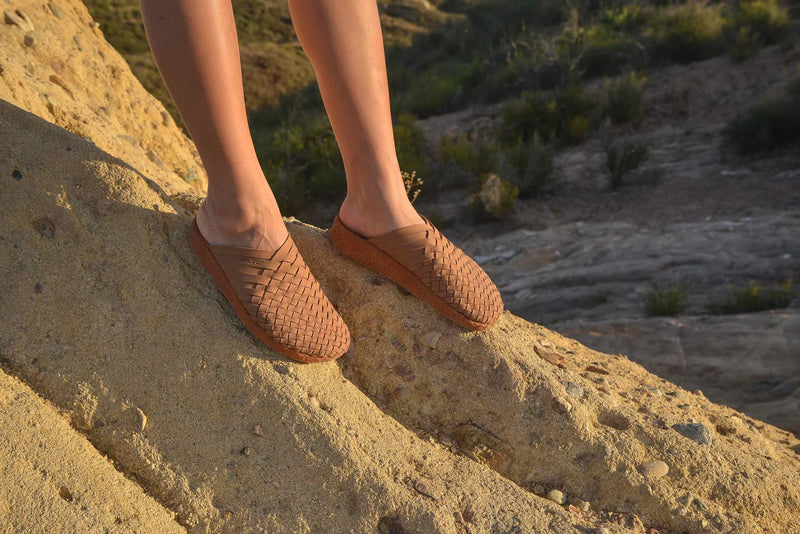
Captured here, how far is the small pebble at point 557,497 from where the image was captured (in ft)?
4.60

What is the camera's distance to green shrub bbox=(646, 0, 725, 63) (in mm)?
9852

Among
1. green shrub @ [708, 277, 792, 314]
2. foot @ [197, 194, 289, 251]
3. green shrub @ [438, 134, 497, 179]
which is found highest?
foot @ [197, 194, 289, 251]

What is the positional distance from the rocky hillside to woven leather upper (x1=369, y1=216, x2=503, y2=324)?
2.9 inches

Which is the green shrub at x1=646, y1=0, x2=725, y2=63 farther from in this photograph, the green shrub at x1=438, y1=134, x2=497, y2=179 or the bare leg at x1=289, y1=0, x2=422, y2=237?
the bare leg at x1=289, y1=0, x2=422, y2=237

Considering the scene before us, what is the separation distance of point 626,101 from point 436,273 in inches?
315

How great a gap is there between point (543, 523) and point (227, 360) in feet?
2.32

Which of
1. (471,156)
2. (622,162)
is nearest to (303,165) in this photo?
(471,156)

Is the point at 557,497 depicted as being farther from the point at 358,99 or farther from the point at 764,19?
the point at 764,19

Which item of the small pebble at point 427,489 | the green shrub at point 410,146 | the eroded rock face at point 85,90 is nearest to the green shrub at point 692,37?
the green shrub at point 410,146

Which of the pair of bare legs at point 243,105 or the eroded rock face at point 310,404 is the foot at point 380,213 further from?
the eroded rock face at point 310,404

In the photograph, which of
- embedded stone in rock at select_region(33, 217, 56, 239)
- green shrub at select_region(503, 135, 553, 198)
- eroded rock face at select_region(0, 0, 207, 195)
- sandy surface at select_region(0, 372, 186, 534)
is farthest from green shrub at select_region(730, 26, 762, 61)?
sandy surface at select_region(0, 372, 186, 534)

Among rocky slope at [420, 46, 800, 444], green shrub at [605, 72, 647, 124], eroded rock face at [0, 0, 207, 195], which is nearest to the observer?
eroded rock face at [0, 0, 207, 195]

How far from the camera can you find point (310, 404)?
4.33 feet

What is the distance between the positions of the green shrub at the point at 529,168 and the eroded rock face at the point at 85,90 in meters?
5.24
